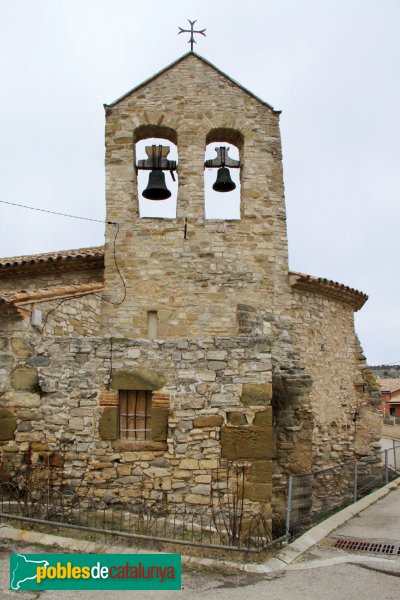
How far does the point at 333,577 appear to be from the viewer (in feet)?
18.4

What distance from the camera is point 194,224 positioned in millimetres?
11438

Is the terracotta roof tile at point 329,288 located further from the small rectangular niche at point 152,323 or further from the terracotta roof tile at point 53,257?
the terracotta roof tile at point 53,257

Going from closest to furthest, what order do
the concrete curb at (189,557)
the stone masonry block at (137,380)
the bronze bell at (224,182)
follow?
the concrete curb at (189,557), the stone masonry block at (137,380), the bronze bell at (224,182)

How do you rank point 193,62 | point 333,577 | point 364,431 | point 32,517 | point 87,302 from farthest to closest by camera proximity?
point 364,431 → point 193,62 → point 87,302 → point 32,517 → point 333,577

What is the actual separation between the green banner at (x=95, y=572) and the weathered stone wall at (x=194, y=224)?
18.6ft

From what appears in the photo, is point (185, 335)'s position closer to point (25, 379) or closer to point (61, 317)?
point (61, 317)

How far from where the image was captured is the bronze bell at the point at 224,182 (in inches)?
468

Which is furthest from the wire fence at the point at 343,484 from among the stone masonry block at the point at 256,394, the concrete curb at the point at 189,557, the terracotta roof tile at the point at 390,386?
the terracotta roof tile at the point at 390,386

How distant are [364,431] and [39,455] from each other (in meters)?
9.04

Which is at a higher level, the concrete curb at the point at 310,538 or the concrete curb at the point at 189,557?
the concrete curb at the point at 189,557

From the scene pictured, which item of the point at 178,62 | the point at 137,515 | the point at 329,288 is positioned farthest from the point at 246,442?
the point at 178,62

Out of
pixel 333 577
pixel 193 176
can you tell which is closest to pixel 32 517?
pixel 333 577

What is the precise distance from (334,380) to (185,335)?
178 inches

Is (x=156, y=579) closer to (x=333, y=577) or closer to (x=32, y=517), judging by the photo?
(x=333, y=577)
